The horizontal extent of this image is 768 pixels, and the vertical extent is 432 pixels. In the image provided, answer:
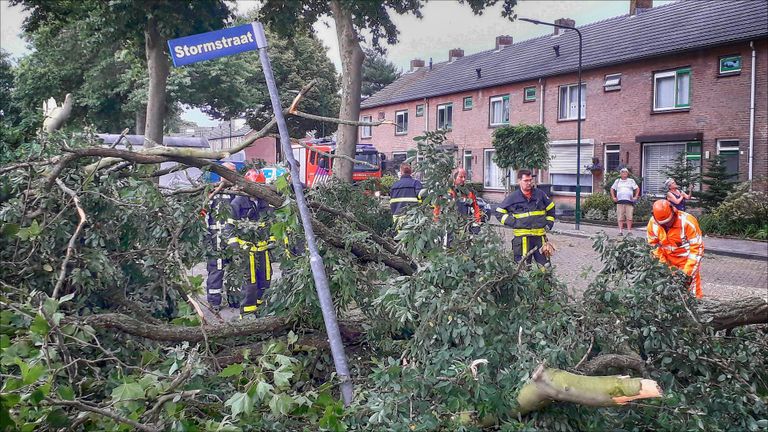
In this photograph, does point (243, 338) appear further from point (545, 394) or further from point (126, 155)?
point (545, 394)

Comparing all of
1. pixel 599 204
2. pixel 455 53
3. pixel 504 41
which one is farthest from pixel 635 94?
pixel 455 53

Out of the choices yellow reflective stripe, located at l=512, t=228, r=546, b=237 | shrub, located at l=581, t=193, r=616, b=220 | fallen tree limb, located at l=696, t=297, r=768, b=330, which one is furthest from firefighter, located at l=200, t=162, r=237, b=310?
shrub, located at l=581, t=193, r=616, b=220

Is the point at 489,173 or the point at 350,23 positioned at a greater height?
the point at 350,23

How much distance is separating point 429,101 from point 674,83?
50.7 feet

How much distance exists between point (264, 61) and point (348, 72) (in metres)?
12.8

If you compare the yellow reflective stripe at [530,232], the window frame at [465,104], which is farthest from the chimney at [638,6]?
the yellow reflective stripe at [530,232]

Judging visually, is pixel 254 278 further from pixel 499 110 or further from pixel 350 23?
pixel 499 110

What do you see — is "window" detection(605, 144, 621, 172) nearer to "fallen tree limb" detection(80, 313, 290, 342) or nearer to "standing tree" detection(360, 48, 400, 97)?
"fallen tree limb" detection(80, 313, 290, 342)

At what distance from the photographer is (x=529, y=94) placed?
3102cm

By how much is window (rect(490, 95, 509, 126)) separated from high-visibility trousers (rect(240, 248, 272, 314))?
27025 mm

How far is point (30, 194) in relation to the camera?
4.09 meters

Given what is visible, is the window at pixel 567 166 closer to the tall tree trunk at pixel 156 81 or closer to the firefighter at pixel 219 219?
the tall tree trunk at pixel 156 81

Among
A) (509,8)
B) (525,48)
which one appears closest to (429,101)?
(525,48)

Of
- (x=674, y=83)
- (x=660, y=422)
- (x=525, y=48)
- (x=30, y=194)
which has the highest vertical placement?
(x=525, y=48)
